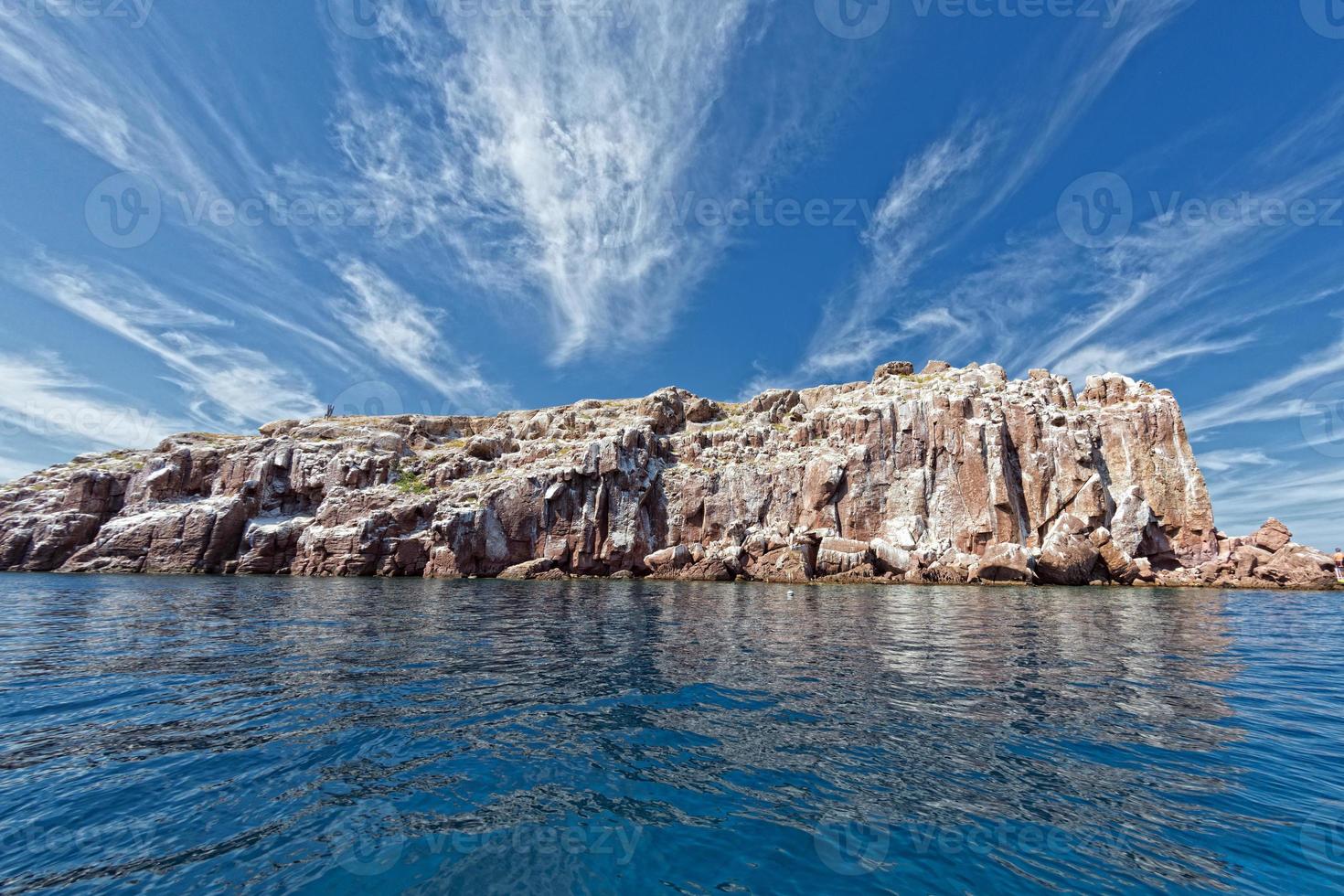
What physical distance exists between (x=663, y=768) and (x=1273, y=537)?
83564 millimetres

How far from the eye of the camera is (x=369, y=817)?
6.77 metres

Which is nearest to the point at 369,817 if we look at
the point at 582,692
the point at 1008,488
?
the point at 582,692

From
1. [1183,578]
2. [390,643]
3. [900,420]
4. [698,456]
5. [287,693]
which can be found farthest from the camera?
[698,456]

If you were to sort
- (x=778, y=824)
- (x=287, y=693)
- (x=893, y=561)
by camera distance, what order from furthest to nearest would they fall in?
(x=893, y=561) → (x=287, y=693) → (x=778, y=824)

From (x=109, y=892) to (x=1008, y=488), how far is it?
253 ft

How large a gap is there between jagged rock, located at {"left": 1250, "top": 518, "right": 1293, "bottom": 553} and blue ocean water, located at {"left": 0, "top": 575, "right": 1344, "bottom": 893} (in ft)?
199

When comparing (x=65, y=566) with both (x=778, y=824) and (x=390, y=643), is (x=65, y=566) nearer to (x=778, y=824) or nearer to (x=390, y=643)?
(x=390, y=643)

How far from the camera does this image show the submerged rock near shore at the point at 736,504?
62.5 metres

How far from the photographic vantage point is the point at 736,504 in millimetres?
75188

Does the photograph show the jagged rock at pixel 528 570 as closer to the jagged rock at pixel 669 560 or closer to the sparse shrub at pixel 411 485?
the jagged rock at pixel 669 560

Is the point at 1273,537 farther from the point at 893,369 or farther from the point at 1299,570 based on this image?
the point at 893,369

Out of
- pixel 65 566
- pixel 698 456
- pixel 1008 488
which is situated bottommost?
pixel 65 566

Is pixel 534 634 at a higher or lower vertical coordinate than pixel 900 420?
lower

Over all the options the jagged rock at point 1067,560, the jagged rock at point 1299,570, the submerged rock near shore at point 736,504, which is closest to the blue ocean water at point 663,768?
the jagged rock at point 1067,560
